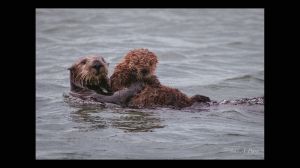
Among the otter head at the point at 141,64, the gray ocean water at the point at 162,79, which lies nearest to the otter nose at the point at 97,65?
the otter head at the point at 141,64

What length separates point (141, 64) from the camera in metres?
9.32

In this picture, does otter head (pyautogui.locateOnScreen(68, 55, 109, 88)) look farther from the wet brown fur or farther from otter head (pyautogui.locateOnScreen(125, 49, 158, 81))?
otter head (pyautogui.locateOnScreen(125, 49, 158, 81))

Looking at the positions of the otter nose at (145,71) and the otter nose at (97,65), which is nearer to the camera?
the otter nose at (145,71)

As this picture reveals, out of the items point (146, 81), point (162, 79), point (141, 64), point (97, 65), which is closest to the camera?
point (141, 64)

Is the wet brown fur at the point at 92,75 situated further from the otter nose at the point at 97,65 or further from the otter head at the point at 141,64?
the otter head at the point at 141,64

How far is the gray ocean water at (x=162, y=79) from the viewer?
8.14m

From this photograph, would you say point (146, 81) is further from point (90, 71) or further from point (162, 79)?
point (162, 79)

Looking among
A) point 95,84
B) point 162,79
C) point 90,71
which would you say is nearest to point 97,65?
point 90,71

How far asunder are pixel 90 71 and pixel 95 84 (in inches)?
8.2

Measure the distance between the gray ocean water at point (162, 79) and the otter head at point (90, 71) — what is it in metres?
0.37

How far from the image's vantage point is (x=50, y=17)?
76.4 ft

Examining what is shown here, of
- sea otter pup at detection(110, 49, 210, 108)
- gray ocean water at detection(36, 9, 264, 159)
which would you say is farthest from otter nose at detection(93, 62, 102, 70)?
gray ocean water at detection(36, 9, 264, 159)
